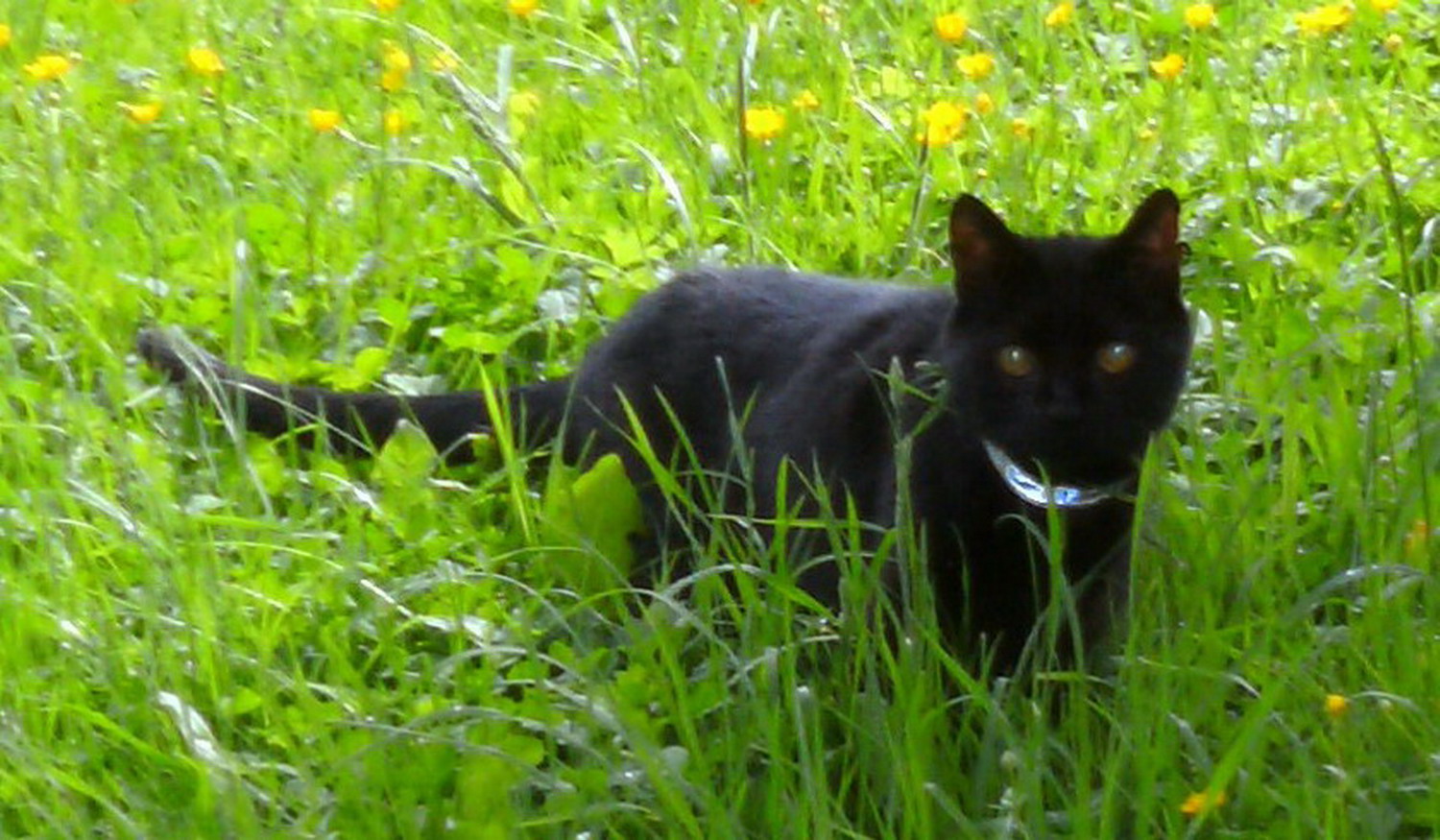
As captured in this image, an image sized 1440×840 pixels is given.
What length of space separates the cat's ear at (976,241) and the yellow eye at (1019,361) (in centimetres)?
10

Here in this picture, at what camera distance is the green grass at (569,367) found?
251cm

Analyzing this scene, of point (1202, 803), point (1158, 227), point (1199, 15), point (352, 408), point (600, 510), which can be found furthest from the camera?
point (1199, 15)

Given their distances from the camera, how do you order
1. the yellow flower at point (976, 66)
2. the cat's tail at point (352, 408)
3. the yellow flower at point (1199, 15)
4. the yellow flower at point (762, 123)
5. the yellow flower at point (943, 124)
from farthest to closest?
1. the yellow flower at point (1199, 15)
2. the yellow flower at point (976, 66)
3. the yellow flower at point (762, 123)
4. the yellow flower at point (943, 124)
5. the cat's tail at point (352, 408)

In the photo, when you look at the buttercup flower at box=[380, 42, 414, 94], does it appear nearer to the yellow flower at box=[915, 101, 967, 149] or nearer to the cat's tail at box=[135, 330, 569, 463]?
the cat's tail at box=[135, 330, 569, 463]

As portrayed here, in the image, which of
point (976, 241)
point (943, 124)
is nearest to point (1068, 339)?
point (976, 241)

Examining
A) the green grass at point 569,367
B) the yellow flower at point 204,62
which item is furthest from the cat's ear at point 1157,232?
the yellow flower at point 204,62

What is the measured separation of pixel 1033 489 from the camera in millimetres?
2838

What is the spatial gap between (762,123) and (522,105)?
0.56 m

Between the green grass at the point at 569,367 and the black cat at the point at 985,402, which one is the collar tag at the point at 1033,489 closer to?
the black cat at the point at 985,402

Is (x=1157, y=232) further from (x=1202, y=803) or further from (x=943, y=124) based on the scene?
(x=943, y=124)

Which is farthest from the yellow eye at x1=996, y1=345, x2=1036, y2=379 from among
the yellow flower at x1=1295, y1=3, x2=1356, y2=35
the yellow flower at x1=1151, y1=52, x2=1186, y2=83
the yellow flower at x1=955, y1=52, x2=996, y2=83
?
the yellow flower at x1=1295, y1=3, x2=1356, y2=35

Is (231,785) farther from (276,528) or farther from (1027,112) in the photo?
(1027,112)

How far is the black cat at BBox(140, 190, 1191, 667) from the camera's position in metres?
Result: 2.81

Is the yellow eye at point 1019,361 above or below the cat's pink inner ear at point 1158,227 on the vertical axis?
below
